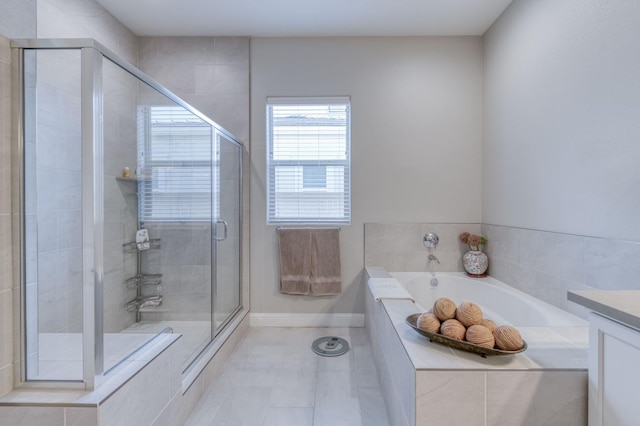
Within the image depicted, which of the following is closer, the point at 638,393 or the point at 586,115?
the point at 638,393

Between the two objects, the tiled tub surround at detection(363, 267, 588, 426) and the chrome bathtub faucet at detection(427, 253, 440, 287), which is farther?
the chrome bathtub faucet at detection(427, 253, 440, 287)

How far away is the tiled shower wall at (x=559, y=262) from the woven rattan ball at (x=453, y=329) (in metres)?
0.88

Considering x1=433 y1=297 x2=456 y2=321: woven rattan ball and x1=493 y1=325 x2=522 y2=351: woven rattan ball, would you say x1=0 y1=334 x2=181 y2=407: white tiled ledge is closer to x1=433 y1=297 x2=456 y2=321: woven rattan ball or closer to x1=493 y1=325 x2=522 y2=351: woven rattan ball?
x1=433 y1=297 x2=456 y2=321: woven rattan ball

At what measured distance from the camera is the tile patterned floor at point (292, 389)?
1.52 meters

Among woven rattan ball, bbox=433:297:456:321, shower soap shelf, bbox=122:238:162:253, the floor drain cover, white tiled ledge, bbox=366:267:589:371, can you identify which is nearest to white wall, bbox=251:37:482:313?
the floor drain cover

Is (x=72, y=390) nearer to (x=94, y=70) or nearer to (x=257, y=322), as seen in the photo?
(x=94, y=70)

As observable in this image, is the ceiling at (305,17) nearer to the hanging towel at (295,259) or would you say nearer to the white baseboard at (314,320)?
the hanging towel at (295,259)

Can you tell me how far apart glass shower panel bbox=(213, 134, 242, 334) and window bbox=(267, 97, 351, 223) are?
0.31 meters

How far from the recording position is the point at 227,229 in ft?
8.05

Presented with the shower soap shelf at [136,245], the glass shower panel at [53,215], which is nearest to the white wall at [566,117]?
the glass shower panel at [53,215]

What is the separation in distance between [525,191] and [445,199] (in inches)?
27.0

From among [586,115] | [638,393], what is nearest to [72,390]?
[638,393]

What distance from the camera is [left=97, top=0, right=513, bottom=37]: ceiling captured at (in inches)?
86.9

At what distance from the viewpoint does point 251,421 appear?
149cm
